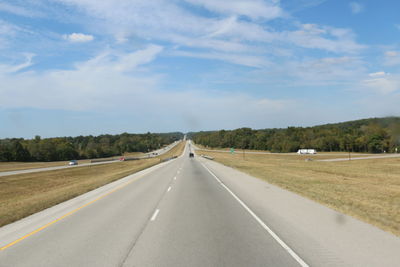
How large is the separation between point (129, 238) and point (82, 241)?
1012 millimetres

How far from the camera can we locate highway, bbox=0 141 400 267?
234 inches

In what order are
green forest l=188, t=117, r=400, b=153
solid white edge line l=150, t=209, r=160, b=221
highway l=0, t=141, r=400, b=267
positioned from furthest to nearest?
green forest l=188, t=117, r=400, b=153 → solid white edge line l=150, t=209, r=160, b=221 → highway l=0, t=141, r=400, b=267

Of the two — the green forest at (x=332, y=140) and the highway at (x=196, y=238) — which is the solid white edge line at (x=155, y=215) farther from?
the green forest at (x=332, y=140)

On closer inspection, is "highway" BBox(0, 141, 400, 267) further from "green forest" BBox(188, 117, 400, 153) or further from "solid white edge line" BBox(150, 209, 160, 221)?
"green forest" BBox(188, 117, 400, 153)

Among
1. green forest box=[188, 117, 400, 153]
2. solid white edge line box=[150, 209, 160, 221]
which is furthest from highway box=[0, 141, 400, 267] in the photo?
green forest box=[188, 117, 400, 153]

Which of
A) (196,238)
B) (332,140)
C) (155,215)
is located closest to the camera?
(196,238)

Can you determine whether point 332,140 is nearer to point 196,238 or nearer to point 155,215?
point 155,215

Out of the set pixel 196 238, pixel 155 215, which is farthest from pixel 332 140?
pixel 196 238

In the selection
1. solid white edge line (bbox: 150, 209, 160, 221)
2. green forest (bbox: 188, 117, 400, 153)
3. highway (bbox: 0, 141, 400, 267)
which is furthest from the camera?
green forest (bbox: 188, 117, 400, 153)

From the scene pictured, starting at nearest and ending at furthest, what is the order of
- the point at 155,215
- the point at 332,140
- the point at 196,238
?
the point at 196,238 → the point at 155,215 → the point at 332,140

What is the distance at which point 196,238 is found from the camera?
7453 millimetres

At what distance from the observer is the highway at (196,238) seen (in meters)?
5.94

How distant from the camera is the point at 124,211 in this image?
1128cm

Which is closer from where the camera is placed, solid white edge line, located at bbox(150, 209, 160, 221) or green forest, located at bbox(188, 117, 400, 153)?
solid white edge line, located at bbox(150, 209, 160, 221)
